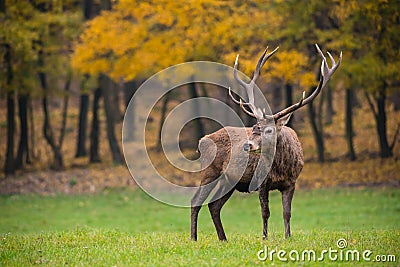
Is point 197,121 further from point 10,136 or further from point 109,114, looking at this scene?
point 10,136

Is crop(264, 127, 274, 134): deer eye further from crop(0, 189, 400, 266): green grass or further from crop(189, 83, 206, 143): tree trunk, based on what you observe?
crop(189, 83, 206, 143): tree trunk

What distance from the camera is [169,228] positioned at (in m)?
19.9

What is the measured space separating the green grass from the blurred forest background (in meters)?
2.16

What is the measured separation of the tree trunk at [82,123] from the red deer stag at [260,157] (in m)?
20.5

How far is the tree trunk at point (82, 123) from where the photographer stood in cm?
3192

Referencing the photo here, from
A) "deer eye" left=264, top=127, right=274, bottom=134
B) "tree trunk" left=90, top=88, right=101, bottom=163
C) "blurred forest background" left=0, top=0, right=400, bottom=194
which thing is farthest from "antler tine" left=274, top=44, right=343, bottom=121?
"tree trunk" left=90, top=88, right=101, bottom=163

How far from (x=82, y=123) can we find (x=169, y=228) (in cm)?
1329

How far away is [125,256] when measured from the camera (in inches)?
383

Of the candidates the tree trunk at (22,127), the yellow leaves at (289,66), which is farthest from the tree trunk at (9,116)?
the yellow leaves at (289,66)

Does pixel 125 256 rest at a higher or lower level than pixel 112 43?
lower

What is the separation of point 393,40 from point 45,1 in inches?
527

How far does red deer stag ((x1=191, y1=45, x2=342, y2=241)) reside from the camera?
36.6ft

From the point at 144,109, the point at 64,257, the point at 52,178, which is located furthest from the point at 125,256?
the point at 144,109

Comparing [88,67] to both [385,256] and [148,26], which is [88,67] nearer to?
[148,26]
